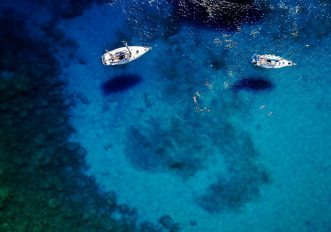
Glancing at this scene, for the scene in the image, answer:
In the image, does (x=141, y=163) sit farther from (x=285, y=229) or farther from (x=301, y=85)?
(x=301, y=85)

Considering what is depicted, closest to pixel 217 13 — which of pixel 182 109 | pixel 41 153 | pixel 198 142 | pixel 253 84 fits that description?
pixel 253 84

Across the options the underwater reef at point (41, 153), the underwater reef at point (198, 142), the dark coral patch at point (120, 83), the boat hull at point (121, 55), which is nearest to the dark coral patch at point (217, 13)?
the underwater reef at point (198, 142)

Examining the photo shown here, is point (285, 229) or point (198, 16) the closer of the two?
point (285, 229)

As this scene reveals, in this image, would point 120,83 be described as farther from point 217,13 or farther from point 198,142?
point 217,13

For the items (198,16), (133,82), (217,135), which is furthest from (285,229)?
(198,16)

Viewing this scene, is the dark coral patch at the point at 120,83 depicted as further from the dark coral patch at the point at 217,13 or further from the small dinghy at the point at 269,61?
the small dinghy at the point at 269,61

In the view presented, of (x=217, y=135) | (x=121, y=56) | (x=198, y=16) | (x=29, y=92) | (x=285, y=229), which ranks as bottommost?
(x=285, y=229)

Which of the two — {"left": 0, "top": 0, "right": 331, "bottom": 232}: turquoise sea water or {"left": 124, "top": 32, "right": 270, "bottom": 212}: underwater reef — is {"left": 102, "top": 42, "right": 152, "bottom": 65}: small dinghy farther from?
{"left": 124, "top": 32, "right": 270, "bottom": 212}: underwater reef
